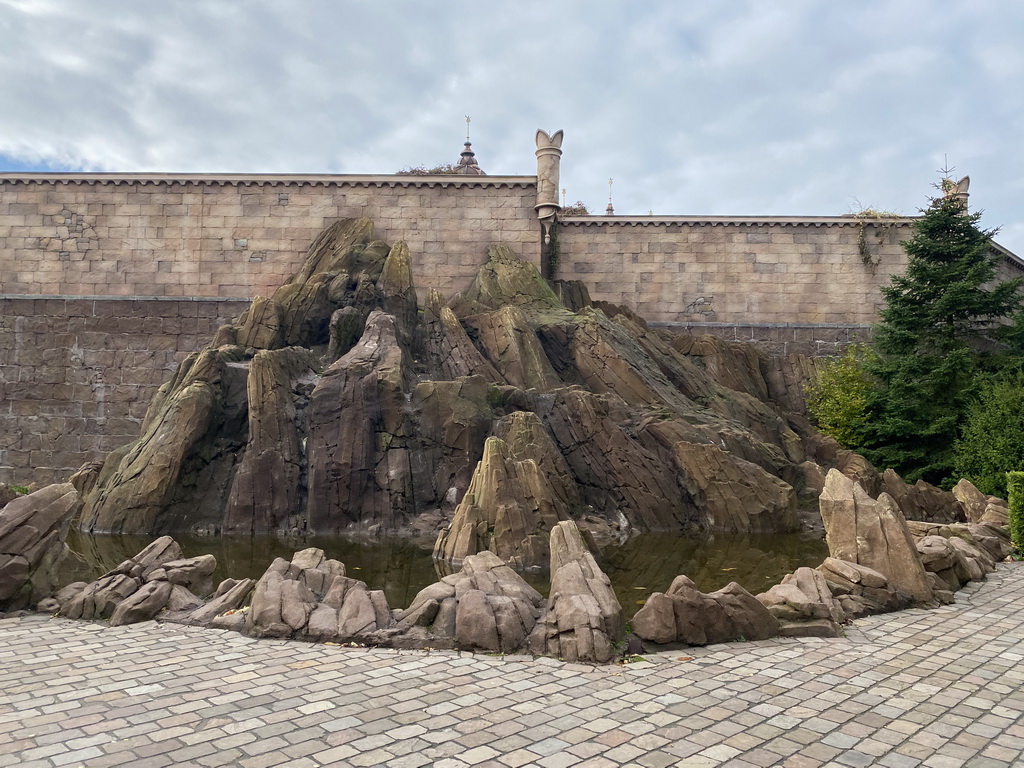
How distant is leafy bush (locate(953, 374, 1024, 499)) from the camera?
72.9 ft

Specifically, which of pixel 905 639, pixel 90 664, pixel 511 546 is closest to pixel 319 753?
pixel 90 664

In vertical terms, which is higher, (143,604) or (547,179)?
(547,179)

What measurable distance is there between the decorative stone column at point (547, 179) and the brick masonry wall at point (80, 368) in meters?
12.8

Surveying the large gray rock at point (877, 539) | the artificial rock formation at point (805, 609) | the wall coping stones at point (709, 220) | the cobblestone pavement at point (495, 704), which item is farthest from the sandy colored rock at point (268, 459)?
the wall coping stones at point (709, 220)

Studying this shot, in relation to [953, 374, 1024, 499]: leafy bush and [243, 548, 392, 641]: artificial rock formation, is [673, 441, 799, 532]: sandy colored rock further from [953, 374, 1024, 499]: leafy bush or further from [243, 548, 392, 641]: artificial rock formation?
[243, 548, 392, 641]: artificial rock formation

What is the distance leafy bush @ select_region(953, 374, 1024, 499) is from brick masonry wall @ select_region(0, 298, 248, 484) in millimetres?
26449

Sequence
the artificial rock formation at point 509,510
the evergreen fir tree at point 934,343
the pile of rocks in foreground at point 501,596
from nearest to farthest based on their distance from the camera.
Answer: the pile of rocks in foreground at point 501,596
the artificial rock formation at point 509,510
the evergreen fir tree at point 934,343

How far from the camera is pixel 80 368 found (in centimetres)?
3120

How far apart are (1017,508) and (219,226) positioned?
2963cm

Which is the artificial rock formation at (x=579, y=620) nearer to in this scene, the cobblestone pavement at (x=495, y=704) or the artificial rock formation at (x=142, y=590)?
the cobblestone pavement at (x=495, y=704)

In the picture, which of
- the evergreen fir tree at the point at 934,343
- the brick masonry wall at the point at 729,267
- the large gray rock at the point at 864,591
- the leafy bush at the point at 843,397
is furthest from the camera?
the brick masonry wall at the point at 729,267

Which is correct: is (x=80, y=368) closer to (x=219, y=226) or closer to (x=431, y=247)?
(x=219, y=226)

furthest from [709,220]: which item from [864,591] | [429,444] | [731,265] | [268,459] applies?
[864,591]

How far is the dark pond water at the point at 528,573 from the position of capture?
13.3 metres
